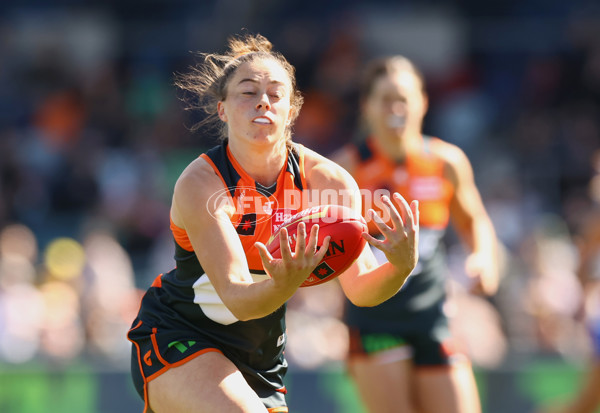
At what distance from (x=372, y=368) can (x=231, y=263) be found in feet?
6.74

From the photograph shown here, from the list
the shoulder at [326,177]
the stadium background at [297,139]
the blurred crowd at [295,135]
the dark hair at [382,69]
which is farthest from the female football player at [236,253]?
the blurred crowd at [295,135]

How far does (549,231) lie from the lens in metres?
9.43

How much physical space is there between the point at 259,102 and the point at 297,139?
24.6 feet

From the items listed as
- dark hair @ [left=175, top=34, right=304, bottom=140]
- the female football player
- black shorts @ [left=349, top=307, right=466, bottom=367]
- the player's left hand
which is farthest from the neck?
black shorts @ [left=349, top=307, right=466, bottom=367]

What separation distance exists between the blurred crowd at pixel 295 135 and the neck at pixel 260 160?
14.4 ft

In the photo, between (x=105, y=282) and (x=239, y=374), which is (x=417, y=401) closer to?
(x=239, y=374)

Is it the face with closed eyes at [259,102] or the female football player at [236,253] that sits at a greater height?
the face with closed eyes at [259,102]

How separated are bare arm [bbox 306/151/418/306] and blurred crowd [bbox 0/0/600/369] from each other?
4.37 metres

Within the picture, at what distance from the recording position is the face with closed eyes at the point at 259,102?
342cm

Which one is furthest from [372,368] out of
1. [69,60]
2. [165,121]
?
[69,60]

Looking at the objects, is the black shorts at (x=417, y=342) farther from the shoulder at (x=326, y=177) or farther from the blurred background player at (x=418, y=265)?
the shoulder at (x=326, y=177)

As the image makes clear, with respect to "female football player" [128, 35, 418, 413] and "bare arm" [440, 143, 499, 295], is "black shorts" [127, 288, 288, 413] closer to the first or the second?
"female football player" [128, 35, 418, 413]

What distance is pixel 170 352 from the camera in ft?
11.5

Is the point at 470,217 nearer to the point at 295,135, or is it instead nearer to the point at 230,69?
the point at 230,69
